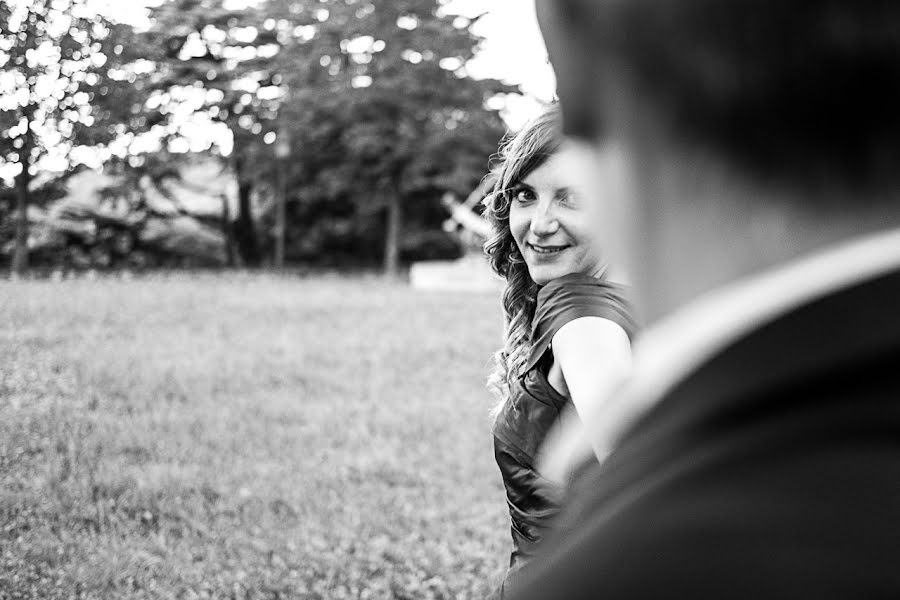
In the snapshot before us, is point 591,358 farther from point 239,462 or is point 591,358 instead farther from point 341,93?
point 341,93

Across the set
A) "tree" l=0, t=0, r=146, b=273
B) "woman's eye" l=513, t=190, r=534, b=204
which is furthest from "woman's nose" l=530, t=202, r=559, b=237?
"tree" l=0, t=0, r=146, b=273

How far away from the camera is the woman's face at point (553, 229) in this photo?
2.16 m

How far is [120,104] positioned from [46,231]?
21.1 ft

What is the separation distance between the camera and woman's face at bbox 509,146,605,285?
85.0 inches

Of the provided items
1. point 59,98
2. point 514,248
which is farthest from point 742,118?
point 59,98

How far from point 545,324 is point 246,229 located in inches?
1351

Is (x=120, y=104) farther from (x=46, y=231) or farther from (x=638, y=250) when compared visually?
(x=638, y=250)

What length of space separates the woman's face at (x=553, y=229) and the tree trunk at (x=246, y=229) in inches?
1311

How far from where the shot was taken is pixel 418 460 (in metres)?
7.26

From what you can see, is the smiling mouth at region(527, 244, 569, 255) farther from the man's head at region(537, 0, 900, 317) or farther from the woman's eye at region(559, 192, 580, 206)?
the man's head at region(537, 0, 900, 317)

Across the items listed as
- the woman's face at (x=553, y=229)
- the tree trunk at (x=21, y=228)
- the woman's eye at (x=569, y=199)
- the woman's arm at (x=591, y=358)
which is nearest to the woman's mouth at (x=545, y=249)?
the woman's face at (x=553, y=229)

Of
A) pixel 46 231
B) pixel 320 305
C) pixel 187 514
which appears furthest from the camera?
pixel 46 231

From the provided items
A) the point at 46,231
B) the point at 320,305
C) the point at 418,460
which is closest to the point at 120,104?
the point at 46,231

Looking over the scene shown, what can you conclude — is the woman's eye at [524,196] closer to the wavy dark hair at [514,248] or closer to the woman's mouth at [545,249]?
the wavy dark hair at [514,248]
